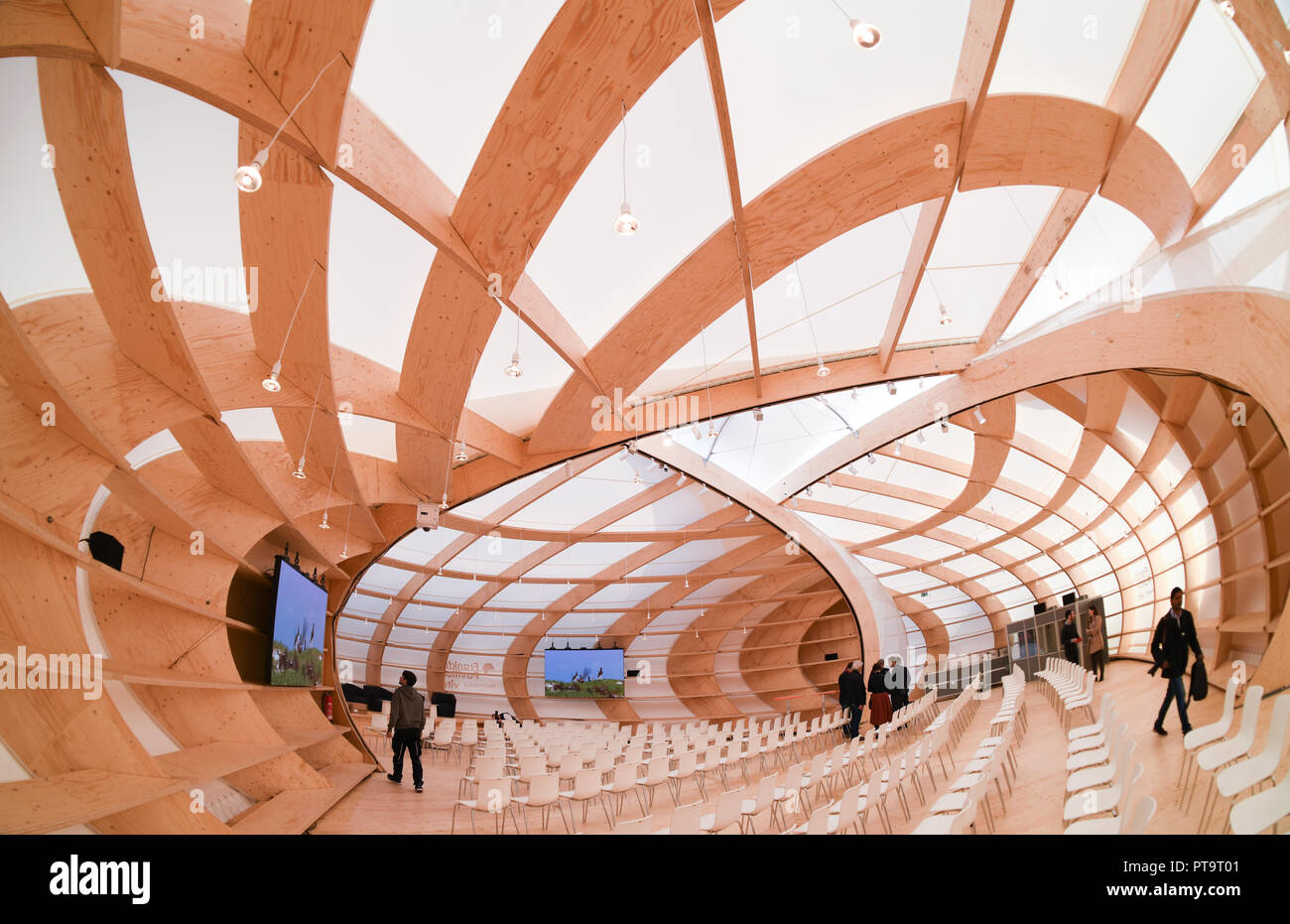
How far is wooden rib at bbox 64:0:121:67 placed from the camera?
3361 mm

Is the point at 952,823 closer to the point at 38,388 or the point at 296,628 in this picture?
the point at 38,388

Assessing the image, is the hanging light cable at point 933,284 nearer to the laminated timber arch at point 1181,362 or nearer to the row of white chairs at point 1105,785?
the laminated timber arch at point 1181,362

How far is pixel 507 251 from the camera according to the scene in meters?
6.04

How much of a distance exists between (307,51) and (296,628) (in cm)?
943

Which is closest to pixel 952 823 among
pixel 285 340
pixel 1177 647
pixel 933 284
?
pixel 1177 647

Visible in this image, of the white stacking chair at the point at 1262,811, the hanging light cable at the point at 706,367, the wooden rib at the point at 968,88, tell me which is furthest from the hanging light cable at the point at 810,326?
the white stacking chair at the point at 1262,811

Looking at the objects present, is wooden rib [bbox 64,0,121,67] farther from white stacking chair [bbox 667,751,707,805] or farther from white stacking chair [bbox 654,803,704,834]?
white stacking chair [bbox 667,751,707,805]

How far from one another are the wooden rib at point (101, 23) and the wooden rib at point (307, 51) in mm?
827

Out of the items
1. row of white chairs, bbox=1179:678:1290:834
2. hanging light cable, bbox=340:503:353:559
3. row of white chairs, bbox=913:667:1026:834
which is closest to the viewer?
row of white chairs, bbox=1179:678:1290:834

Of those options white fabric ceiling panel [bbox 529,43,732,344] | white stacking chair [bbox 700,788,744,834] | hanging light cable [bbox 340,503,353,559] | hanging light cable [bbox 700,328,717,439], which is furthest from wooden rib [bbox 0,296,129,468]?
hanging light cable [bbox 340,503,353,559]

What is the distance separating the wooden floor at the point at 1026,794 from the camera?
6.39m

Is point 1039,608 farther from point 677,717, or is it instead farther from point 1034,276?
point 1034,276

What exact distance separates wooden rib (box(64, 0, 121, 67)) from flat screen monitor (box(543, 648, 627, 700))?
24506 mm
